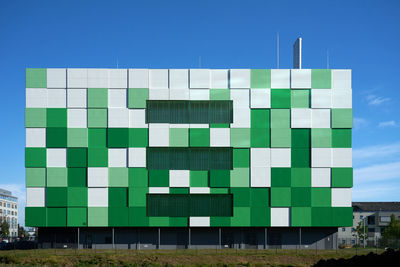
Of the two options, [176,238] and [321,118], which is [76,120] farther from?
[321,118]

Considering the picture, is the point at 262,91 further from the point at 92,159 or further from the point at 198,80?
the point at 92,159

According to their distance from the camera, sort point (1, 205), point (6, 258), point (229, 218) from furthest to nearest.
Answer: point (1, 205) → point (229, 218) → point (6, 258)

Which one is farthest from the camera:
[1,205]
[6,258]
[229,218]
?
[1,205]

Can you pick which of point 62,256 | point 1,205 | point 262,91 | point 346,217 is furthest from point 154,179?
point 1,205

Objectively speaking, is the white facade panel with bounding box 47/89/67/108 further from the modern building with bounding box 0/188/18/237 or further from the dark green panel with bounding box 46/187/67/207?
the modern building with bounding box 0/188/18/237

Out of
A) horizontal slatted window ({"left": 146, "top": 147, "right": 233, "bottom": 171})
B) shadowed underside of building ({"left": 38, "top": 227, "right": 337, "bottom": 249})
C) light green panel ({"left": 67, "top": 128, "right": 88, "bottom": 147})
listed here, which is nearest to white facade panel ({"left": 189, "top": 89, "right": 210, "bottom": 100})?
horizontal slatted window ({"left": 146, "top": 147, "right": 233, "bottom": 171})

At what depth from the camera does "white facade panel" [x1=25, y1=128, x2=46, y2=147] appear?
55825 millimetres

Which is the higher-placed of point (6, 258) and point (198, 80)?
point (198, 80)

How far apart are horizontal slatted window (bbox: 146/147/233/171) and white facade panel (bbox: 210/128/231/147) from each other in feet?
3.88

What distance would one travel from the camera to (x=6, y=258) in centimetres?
4850

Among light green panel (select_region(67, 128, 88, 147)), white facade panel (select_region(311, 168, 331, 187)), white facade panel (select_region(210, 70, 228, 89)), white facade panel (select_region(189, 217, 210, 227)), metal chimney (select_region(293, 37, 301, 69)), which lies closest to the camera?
white facade panel (select_region(189, 217, 210, 227))

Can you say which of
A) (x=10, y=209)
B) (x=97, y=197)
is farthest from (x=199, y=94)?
(x=10, y=209)

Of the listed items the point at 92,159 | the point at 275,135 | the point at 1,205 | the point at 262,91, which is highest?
the point at 262,91

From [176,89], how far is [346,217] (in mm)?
30461
